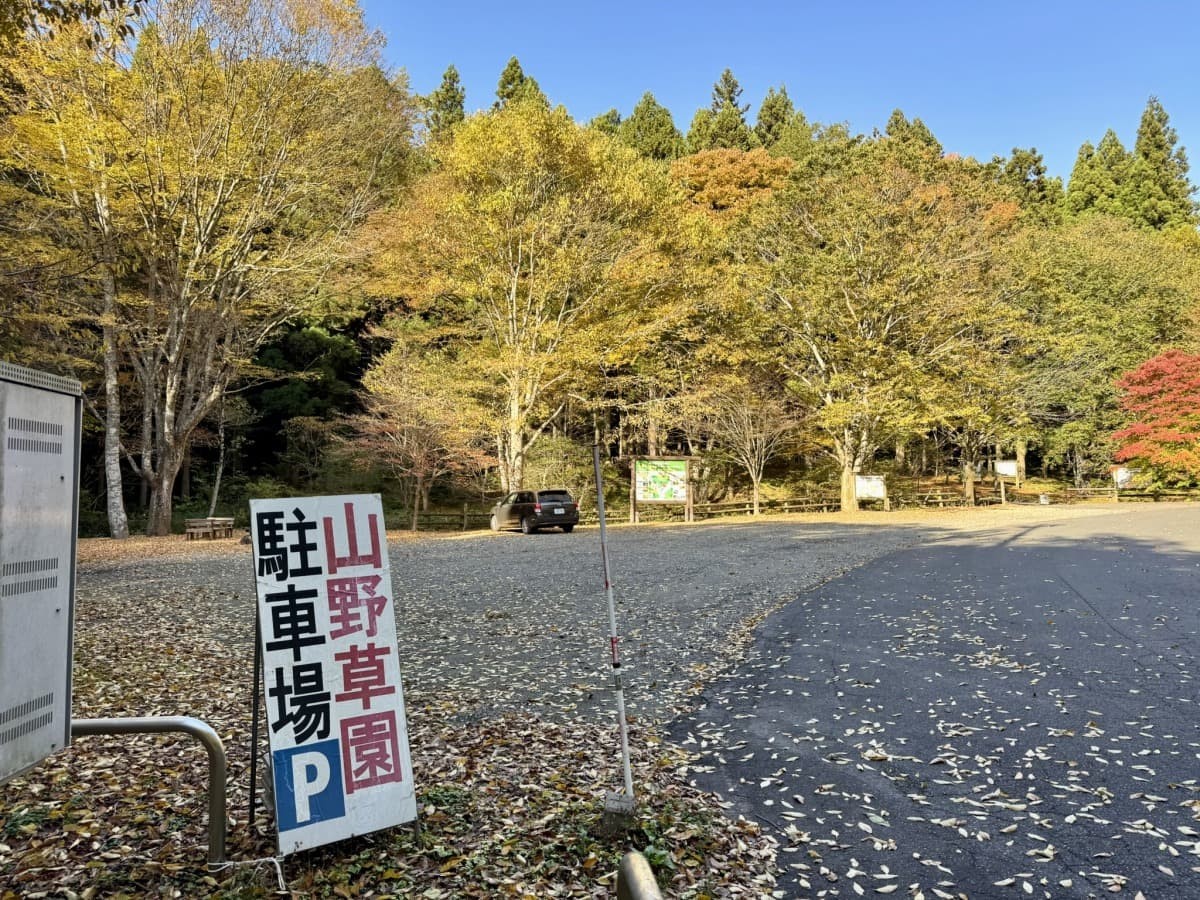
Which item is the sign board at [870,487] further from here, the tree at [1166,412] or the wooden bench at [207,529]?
Answer: the wooden bench at [207,529]

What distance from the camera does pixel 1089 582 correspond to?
1054cm

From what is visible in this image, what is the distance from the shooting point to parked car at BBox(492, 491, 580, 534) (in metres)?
21.2

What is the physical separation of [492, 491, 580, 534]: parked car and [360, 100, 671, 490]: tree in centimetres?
125

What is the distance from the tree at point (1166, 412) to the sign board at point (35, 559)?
37.5m

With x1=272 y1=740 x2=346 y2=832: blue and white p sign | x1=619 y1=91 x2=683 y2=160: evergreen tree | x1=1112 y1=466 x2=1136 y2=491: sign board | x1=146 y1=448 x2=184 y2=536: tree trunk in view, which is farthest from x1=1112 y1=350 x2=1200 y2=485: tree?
x1=272 y1=740 x2=346 y2=832: blue and white p sign

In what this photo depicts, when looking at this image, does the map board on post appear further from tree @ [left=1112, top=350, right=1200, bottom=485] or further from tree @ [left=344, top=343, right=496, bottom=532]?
tree @ [left=1112, top=350, right=1200, bottom=485]

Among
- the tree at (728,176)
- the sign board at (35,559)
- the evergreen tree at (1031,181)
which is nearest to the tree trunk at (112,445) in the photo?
the sign board at (35,559)

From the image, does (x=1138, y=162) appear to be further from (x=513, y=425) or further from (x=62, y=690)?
(x=62, y=690)

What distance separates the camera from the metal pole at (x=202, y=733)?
2.83 meters

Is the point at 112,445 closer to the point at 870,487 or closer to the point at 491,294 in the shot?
the point at 491,294

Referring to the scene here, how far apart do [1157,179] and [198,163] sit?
190ft

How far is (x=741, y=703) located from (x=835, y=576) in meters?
6.93

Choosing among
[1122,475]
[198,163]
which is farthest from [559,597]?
[1122,475]

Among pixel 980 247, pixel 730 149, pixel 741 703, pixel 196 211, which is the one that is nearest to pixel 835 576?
pixel 741 703
